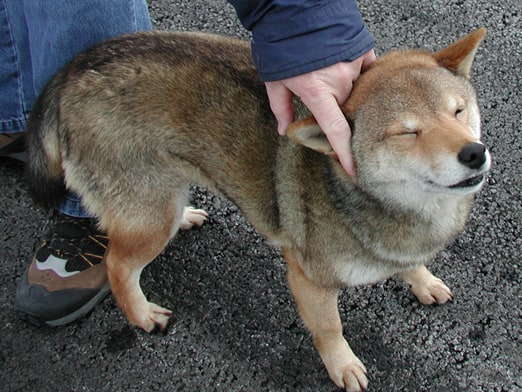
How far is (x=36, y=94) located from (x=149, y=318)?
110 centimetres

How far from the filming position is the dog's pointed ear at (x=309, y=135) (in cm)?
188

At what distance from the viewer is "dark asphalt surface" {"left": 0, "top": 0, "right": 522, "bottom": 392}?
2.58m

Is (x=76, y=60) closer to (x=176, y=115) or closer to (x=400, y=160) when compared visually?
(x=176, y=115)

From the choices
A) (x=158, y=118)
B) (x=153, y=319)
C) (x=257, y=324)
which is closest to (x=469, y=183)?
(x=158, y=118)

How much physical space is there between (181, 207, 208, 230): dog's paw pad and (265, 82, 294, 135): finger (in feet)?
3.37

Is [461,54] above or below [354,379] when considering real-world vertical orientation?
above

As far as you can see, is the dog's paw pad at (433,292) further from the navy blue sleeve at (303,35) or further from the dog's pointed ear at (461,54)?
the navy blue sleeve at (303,35)

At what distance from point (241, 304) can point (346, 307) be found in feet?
1.50

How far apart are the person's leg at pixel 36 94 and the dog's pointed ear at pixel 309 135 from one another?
3.50 ft

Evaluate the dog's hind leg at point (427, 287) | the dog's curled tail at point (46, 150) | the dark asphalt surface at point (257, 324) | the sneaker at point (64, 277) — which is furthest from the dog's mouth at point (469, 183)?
the sneaker at point (64, 277)

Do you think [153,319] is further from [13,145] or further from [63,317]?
[13,145]

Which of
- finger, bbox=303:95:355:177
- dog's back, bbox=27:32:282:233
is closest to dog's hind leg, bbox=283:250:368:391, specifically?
dog's back, bbox=27:32:282:233

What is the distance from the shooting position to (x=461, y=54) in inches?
80.0

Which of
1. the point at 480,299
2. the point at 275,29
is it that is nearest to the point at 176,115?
the point at 275,29
